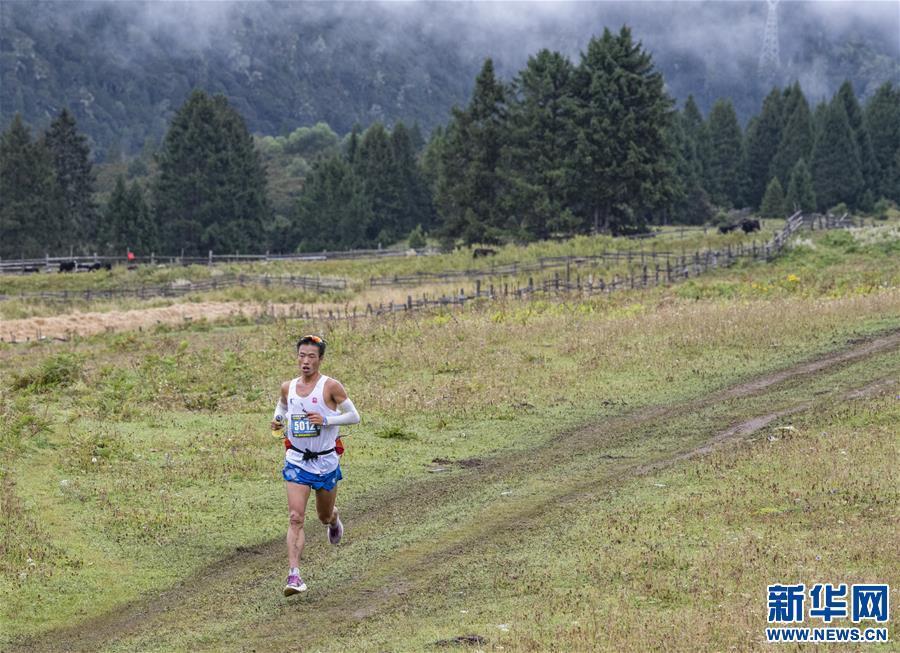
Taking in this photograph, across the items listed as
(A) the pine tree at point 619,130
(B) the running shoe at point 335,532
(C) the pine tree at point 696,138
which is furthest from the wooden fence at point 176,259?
(B) the running shoe at point 335,532

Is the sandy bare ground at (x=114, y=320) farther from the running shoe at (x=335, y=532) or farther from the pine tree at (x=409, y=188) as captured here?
the pine tree at (x=409, y=188)

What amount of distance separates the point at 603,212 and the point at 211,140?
3644 centimetres

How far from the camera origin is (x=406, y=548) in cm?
1435

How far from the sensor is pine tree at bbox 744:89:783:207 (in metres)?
128

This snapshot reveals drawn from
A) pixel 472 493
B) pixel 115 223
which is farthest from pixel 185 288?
pixel 472 493

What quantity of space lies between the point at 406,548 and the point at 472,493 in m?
2.85

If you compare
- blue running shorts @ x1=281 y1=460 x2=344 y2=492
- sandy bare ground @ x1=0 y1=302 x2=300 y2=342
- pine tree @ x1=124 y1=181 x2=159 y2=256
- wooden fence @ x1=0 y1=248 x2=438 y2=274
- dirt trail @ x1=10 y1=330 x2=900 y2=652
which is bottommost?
dirt trail @ x1=10 y1=330 x2=900 y2=652

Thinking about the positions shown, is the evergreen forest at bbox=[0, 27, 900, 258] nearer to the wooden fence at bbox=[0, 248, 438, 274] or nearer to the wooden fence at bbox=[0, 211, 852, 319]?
the wooden fence at bbox=[0, 248, 438, 274]

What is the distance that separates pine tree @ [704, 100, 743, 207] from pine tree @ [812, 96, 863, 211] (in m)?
10.6

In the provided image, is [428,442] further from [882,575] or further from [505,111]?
[505,111]

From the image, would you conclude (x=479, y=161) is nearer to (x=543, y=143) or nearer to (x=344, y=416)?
(x=543, y=143)

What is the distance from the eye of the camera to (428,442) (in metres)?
21.0

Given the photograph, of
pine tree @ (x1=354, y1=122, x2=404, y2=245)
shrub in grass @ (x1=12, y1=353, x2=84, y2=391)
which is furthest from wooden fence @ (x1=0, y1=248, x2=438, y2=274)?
shrub in grass @ (x1=12, y1=353, x2=84, y2=391)

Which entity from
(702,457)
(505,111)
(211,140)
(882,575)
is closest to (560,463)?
(702,457)
